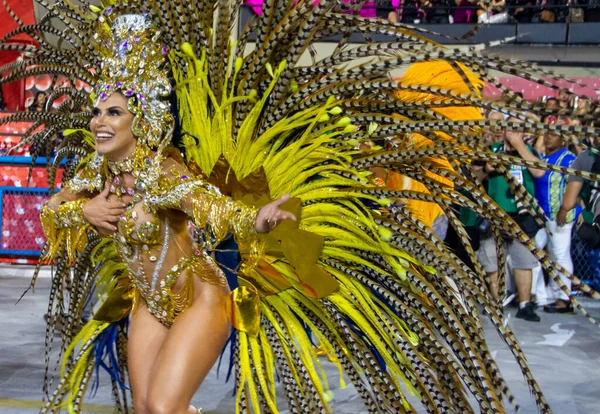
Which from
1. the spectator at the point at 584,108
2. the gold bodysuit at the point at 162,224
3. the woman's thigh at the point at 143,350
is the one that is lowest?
the woman's thigh at the point at 143,350

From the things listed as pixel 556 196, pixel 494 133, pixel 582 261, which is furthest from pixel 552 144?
pixel 494 133

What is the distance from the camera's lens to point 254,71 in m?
2.79

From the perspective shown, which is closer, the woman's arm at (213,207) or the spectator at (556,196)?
the woman's arm at (213,207)

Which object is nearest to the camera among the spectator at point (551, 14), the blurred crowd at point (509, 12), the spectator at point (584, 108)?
the spectator at point (584, 108)

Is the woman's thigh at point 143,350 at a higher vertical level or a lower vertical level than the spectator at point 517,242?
higher

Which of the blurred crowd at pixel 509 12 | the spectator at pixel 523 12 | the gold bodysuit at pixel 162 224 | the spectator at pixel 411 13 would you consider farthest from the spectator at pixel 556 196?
the spectator at pixel 411 13

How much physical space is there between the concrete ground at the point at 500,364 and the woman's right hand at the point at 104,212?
1.67 m

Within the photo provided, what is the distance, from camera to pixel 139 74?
8.68ft

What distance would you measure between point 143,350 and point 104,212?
1.57 feet

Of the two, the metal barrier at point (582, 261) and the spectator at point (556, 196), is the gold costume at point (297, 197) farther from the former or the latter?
the metal barrier at point (582, 261)

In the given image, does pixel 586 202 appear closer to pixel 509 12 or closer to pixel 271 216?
pixel 509 12

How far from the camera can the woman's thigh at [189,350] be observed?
8.32 ft

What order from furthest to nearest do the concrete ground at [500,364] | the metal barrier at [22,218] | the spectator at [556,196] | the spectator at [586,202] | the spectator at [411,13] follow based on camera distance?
the spectator at [411,13] → the metal barrier at [22,218] → the spectator at [556,196] → the spectator at [586,202] → the concrete ground at [500,364]

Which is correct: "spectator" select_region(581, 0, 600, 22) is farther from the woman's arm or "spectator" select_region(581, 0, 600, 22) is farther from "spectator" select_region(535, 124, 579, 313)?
the woman's arm
